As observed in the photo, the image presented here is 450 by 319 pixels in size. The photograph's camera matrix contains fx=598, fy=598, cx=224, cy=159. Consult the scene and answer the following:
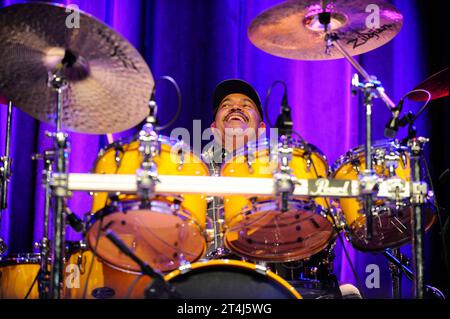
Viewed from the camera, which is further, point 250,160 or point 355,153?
point 355,153

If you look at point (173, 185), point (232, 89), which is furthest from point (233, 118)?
point (173, 185)

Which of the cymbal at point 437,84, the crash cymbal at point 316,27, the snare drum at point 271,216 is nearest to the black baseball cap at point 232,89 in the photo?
the crash cymbal at point 316,27

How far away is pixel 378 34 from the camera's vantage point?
2.40 m

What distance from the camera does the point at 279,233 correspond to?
2201 mm

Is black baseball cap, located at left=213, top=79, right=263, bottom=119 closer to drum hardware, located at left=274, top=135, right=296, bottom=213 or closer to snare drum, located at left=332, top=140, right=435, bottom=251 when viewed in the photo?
snare drum, located at left=332, top=140, right=435, bottom=251

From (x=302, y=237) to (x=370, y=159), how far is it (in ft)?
1.40

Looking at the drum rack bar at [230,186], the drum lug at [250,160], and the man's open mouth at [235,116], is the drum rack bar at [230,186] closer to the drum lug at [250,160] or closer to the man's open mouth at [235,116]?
the drum lug at [250,160]

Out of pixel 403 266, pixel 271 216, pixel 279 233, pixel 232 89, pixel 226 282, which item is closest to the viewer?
pixel 226 282

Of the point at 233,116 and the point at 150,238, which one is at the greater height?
the point at 233,116

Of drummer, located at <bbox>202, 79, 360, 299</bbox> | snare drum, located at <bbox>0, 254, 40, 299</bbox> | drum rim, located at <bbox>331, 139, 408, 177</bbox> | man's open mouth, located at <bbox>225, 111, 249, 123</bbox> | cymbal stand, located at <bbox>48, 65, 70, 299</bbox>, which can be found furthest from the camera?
man's open mouth, located at <bbox>225, 111, 249, 123</bbox>

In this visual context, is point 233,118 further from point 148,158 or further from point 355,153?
point 148,158

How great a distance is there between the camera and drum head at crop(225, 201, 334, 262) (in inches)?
80.5

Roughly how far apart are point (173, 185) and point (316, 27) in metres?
0.86

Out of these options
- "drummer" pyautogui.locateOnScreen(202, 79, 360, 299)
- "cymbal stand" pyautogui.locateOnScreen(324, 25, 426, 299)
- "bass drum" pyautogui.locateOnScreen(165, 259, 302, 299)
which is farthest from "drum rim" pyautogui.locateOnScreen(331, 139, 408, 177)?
"drummer" pyautogui.locateOnScreen(202, 79, 360, 299)
